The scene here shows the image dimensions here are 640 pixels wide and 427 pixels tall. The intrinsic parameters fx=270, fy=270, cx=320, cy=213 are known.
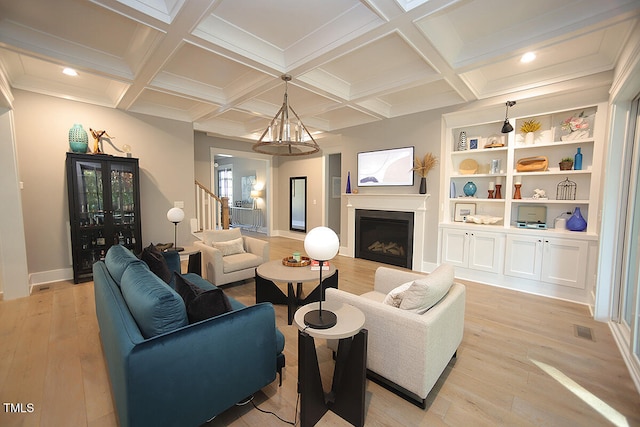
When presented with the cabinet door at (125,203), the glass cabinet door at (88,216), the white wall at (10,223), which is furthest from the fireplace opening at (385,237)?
the white wall at (10,223)

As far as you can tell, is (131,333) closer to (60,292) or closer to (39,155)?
(60,292)

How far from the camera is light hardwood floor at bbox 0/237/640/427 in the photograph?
1653 mm

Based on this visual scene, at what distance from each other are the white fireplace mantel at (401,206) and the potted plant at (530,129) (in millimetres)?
1500

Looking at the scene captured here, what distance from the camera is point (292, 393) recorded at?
1.84m

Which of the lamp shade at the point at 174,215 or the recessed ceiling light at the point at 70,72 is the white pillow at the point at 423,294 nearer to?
the lamp shade at the point at 174,215

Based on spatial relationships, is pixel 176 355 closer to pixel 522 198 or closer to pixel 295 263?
pixel 295 263

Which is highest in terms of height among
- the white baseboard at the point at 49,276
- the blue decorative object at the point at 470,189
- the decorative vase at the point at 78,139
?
the decorative vase at the point at 78,139

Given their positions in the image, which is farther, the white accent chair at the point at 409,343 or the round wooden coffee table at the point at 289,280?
the round wooden coffee table at the point at 289,280

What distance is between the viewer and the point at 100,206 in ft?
13.1

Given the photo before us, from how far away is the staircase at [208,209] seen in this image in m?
5.57

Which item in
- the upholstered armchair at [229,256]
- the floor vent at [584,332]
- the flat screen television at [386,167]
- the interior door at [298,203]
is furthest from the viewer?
the interior door at [298,203]

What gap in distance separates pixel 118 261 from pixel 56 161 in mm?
3078

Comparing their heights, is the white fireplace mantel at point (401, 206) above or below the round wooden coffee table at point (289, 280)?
above

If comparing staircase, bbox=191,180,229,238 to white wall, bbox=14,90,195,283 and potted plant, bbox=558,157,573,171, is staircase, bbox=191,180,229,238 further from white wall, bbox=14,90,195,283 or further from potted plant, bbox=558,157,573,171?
potted plant, bbox=558,157,573,171
